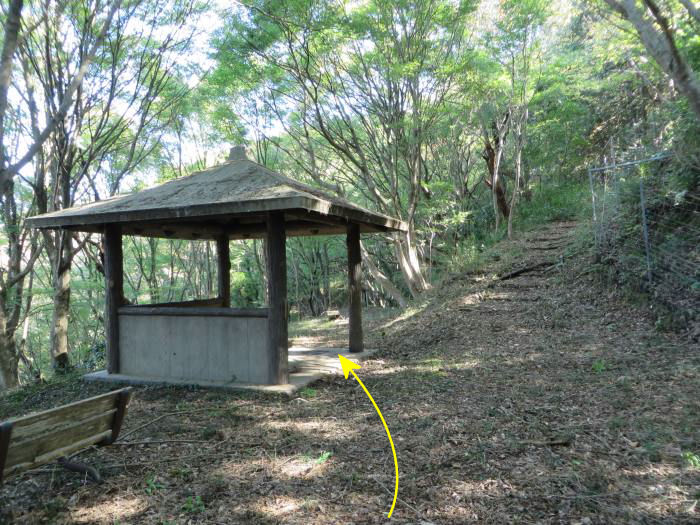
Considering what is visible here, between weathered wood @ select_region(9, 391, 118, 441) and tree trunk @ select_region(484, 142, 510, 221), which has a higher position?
tree trunk @ select_region(484, 142, 510, 221)

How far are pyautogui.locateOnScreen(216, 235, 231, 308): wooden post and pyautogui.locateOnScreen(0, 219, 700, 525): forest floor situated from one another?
3.04 meters

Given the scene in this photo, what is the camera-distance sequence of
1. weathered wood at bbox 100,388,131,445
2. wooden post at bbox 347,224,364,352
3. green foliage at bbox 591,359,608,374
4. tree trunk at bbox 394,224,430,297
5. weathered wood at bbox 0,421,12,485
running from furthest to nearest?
tree trunk at bbox 394,224,430,297 < wooden post at bbox 347,224,364,352 < green foliage at bbox 591,359,608,374 < weathered wood at bbox 100,388,131,445 < weathered wood at bbox 0,421,12,485

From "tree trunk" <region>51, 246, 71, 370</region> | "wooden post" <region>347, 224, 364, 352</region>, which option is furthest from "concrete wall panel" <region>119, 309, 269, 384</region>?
"tree trunk" <region>51, 246, 71, 370</region>

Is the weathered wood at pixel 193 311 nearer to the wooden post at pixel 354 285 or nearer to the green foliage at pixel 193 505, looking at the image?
the wooden post at pixel 354 285

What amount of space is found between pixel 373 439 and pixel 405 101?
9.56 m

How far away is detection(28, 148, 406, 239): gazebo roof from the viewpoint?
211 inches

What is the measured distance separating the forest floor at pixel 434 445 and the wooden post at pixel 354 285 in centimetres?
89

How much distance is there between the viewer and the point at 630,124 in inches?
603

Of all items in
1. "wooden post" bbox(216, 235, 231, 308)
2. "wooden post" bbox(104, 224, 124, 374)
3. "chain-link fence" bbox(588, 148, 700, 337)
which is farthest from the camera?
"wooden post" bbox(216, 235, 231, 308)

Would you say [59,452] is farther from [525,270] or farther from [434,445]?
[525,270]

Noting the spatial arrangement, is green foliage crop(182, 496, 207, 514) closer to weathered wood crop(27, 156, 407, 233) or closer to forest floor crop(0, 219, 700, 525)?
forest floor crop(0, 219, 700, 525)

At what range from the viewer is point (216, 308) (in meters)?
6.81

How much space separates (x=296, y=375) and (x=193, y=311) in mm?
1767

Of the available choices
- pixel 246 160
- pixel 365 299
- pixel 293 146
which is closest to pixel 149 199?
pixel 246 160
